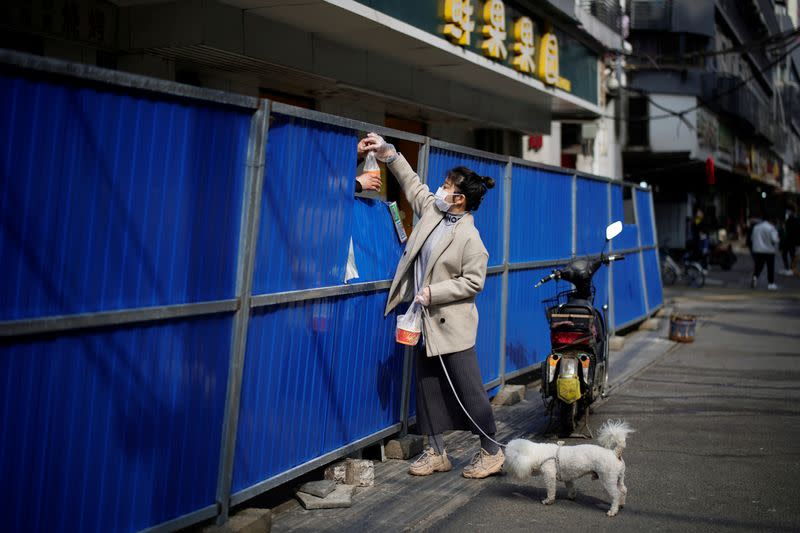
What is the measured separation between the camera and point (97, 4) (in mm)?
9445

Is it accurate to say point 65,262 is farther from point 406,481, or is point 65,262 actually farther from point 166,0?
point 166,0

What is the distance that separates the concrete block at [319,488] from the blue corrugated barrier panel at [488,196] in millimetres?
2589

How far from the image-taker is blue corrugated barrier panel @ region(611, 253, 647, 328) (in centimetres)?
1352

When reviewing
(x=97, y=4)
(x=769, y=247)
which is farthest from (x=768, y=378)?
(x=769, y=247)

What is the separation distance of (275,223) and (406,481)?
2040 millimetres

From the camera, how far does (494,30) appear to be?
14398 millimetres

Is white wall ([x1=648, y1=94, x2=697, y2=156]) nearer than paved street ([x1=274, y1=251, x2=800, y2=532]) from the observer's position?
No

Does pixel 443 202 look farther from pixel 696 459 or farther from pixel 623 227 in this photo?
pixel 623 227

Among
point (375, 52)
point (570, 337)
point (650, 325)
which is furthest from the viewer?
point (650, 325)

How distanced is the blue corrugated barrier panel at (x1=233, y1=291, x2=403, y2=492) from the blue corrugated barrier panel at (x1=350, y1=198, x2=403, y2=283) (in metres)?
0.16

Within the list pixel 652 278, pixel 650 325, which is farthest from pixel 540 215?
pixel 652 278

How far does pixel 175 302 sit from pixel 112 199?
25.3 inches

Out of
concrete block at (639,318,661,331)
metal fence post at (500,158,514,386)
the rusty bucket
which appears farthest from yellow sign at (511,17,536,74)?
metal fence post at (500,158,514,386)

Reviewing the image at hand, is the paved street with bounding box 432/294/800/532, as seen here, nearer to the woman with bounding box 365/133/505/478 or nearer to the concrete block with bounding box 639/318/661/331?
the woman with bounding box 365/133/505/478
